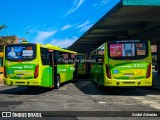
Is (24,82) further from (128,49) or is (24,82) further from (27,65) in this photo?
(128,49)

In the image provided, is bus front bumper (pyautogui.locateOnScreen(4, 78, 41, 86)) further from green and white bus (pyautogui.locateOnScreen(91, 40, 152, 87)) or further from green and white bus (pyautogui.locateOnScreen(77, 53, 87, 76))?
green and white bus (pyautogui.locateOnScreen(77, 53, 87, 76))

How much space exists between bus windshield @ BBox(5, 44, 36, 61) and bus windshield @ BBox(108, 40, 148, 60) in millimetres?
4037

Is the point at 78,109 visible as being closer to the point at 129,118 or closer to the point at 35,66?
the point at 129,118

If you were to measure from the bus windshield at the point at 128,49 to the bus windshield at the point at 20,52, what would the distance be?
404cm

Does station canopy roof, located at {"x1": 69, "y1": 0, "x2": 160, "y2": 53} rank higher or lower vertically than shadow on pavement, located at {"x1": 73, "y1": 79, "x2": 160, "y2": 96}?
higher

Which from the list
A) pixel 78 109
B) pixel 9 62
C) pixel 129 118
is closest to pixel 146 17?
pixel 9 62

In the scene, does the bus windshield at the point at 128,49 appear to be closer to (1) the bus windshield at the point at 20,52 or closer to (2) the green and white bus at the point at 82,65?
(1) the bus windshield at the point at 20,52

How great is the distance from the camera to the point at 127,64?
18766 mm

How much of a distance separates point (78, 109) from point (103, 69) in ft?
20.8

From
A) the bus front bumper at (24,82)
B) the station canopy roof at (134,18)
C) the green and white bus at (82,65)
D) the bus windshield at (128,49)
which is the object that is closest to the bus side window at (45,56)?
the bus front bumper at (24,82)

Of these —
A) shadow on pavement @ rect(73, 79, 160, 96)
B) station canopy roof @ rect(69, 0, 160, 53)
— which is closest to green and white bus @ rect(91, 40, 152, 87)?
shadow on pavement @ rect(73, 79, 160, 96)

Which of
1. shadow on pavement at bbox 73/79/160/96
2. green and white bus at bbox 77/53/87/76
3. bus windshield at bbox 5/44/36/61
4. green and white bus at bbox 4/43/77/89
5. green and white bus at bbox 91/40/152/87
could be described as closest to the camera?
green and white bus at bbox 91/40/152/87

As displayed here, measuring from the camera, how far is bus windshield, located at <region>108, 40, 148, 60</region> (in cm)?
1888

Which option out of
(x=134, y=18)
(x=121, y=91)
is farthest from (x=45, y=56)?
(x=134, y=18)
